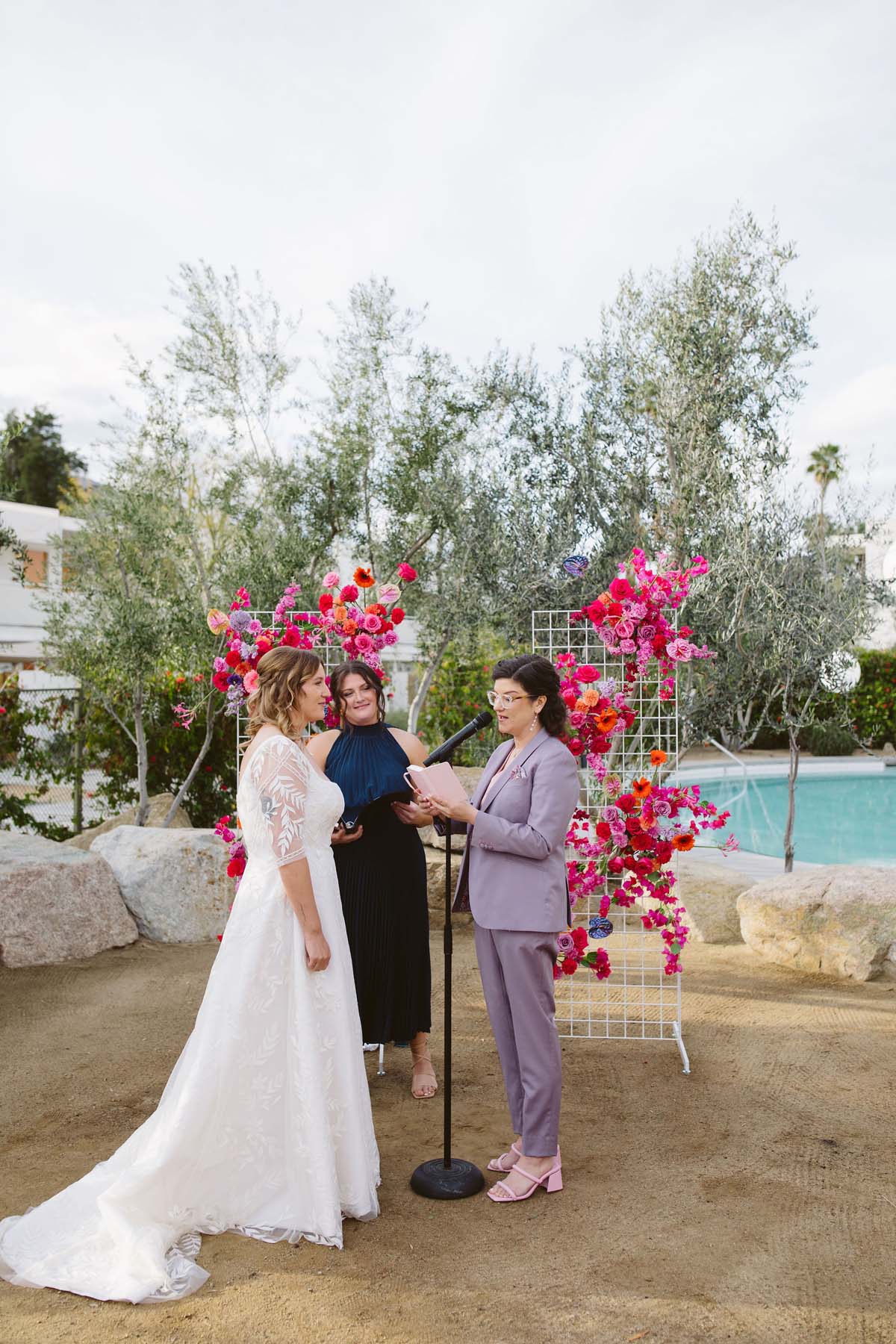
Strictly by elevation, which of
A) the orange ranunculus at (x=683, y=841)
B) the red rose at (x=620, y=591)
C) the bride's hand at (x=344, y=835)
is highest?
the red rose at (x=620, y=591)

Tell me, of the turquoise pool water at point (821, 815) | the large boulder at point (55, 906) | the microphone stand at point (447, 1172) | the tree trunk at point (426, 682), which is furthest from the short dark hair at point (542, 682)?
the turquoise pool water at point (821, 815)

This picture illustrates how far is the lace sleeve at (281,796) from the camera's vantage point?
3.19m

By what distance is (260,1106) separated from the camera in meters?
3.19

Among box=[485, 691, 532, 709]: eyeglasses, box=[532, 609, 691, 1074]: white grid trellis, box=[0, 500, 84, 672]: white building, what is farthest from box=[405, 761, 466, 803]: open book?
box=[0, 500, 84, 672]: white building

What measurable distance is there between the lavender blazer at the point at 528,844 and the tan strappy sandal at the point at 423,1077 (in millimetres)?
1508

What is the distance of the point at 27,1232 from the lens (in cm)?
304

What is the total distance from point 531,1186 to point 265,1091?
3.31ft

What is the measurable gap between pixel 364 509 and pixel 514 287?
2.68m

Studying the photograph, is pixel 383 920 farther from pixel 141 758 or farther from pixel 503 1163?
pixel 141 758

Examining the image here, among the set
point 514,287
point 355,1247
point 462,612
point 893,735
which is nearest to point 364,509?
point 462,612

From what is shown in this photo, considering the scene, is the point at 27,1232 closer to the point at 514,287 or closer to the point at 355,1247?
the point at 355,1247

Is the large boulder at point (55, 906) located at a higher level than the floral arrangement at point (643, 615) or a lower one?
lower

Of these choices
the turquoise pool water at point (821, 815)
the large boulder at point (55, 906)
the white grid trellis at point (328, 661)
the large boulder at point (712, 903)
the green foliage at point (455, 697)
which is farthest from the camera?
the turquoise pool water at point (821, 815)

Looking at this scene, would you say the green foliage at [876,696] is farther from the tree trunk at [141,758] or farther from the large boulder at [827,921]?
the tree trunk at [141,758]
